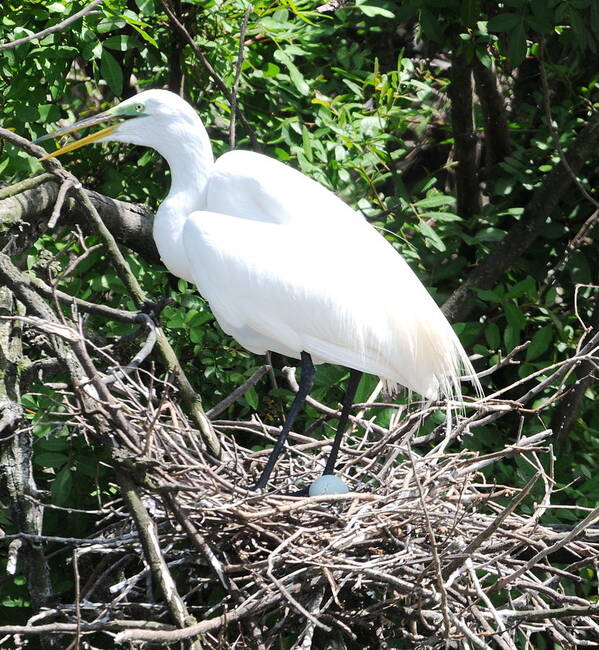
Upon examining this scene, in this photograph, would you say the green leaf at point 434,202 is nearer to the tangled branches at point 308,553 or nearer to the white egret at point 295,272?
the white egret at point 295,272

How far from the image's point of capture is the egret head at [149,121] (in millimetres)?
2615

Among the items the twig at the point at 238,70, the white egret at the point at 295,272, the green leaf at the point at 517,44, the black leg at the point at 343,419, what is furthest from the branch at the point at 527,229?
the twig at the point at 238,70

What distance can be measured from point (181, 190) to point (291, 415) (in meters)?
0.63

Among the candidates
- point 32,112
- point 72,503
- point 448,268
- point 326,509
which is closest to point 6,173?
point 32,112

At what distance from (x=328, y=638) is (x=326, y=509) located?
298 millimetres

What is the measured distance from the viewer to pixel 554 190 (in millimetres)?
3416

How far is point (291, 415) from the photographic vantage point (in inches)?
104

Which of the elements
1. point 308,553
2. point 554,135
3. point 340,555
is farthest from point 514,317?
point 308,553

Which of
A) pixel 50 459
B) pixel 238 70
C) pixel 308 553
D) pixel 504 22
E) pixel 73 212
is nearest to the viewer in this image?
pixel 308 553

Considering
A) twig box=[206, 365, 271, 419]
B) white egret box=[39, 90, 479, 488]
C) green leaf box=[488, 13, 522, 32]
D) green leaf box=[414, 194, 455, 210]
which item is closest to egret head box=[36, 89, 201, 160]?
white egret box=[39, 90, 479, 488]

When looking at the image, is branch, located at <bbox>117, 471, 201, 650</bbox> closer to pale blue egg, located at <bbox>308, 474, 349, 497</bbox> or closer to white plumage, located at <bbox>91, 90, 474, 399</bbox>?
pale blue egg, located at <bbox>308, 474, 349, 497</bbox>

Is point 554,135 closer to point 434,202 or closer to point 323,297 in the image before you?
point 434,202

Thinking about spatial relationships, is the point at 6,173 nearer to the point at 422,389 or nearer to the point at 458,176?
the point at 422,389

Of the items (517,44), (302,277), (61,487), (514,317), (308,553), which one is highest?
(517,44)
